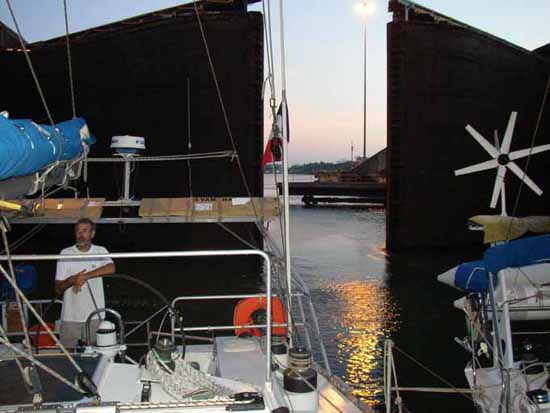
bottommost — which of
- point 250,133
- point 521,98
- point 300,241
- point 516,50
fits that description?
point 300,241

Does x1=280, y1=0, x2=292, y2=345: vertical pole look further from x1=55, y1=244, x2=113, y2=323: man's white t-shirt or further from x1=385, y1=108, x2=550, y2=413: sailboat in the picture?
x1=55, y1=244, x2=113, y2=323: man's white t-shirt

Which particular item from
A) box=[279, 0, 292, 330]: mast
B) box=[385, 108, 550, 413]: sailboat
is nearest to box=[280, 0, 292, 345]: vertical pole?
box=[279, 0, 292, 330]: mast

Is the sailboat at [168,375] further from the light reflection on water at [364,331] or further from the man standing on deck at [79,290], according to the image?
the light reflection on water at [364,331]

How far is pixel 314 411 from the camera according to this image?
3.05m

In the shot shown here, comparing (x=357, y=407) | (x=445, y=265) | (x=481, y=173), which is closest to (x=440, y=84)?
(x=481, y=173)

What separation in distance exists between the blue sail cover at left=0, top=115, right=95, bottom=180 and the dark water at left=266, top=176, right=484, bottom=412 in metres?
5.11

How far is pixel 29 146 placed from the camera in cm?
325

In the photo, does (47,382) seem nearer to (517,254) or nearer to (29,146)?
(29,146)

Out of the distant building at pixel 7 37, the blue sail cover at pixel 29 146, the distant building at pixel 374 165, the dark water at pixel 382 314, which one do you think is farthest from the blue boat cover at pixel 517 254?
the distant building at pixel 374 165

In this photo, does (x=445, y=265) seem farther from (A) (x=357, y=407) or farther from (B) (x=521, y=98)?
(A) (x=357, y=407)

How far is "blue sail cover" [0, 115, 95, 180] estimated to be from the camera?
2.93 m

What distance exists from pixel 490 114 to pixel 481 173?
7.27 ft

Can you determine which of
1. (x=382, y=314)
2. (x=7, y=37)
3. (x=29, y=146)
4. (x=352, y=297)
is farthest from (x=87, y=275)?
(x=7, y=37)

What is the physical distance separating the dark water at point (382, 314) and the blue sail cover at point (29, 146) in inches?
201
